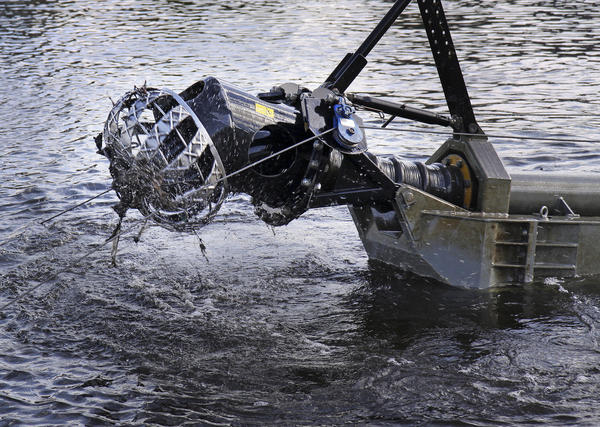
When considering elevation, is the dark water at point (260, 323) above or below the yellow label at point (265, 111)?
below

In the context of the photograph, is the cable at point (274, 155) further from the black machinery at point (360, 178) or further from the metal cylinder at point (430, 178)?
the metal cylinder at point (430, 178)

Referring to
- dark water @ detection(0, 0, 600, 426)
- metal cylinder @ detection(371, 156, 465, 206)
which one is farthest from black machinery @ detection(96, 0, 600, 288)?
dark water @ detection(0, 0, 600, 426)

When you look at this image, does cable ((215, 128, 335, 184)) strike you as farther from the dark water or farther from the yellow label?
the dark water

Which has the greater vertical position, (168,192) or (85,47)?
(168,192)

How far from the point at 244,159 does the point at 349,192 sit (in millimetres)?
940

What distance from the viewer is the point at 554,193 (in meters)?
6.83

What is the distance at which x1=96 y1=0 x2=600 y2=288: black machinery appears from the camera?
16.7ft

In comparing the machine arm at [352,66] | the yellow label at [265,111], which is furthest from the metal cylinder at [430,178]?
the yellow label at [265,111]

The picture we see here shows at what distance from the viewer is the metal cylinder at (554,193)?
22.3ft

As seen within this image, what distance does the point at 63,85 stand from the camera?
51.2 feet

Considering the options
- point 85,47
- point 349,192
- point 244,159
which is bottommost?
point 85,47

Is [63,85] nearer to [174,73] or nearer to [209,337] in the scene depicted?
[174,73]

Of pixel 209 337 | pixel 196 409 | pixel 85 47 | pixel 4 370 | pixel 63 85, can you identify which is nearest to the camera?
pixel 196 409

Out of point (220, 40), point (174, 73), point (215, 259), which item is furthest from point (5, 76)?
point (215, 259)
